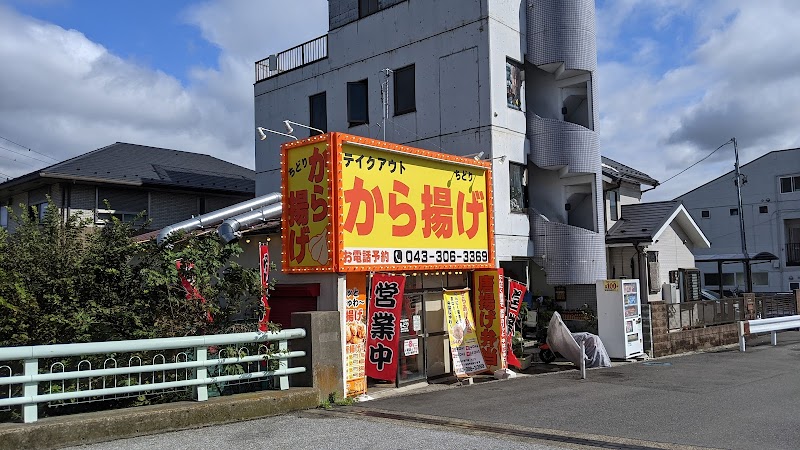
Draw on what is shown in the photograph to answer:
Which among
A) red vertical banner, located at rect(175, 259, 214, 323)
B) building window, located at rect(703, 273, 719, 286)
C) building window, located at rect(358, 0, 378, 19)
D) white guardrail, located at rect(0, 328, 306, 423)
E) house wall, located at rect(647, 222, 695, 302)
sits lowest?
white guardrail, located at rect(0, 328, 306, 423)

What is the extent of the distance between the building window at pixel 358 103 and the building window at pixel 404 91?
119 centimetres

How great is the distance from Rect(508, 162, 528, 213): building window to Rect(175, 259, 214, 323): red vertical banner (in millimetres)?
10806

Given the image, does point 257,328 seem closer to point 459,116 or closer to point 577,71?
point 459,116

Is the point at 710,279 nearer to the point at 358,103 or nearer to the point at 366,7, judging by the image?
the point at 358,103

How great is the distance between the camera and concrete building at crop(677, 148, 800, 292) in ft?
137

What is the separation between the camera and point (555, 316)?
16.1 meters

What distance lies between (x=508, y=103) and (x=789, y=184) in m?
32.0

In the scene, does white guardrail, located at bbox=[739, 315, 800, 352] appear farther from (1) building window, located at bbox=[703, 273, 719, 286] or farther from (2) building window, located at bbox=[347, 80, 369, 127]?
(1) building window, located at bbox=[703, 273, 719, 286]

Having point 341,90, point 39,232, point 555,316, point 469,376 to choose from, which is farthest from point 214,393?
point 341,90

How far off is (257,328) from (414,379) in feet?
13.5

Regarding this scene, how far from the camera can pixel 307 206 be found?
1183 centimetres

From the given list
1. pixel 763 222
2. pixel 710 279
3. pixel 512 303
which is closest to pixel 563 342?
pixel 512 303

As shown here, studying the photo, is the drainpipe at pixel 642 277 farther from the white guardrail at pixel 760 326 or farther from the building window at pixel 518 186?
the building window at pixel 518 186

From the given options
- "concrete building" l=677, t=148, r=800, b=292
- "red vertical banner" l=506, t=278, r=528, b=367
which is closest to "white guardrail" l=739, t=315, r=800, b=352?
"red vertical banner" l=506, t=278, r=528, b=367
